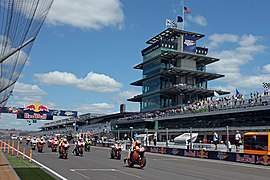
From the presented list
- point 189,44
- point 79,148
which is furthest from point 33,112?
point 79,148

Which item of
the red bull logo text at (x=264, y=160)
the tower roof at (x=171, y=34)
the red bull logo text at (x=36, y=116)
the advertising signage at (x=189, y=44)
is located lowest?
the red bull logo text at (x=264, y=160)

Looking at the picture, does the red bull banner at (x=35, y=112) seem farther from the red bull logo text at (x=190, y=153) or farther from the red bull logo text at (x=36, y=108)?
the red bull logo text at (x=190, y=153)

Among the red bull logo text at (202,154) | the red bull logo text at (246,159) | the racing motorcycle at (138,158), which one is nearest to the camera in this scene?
the racing motorcycle at (138,158)

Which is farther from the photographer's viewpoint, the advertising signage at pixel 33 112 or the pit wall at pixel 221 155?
the advertising signage at pixel 33 112

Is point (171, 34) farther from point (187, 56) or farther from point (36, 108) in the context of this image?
point (36, 108)

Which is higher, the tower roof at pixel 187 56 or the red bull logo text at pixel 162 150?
the tower roof at pixel 187 56

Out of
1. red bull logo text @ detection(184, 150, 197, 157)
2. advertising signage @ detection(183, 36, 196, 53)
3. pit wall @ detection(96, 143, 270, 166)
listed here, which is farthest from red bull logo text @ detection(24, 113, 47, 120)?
red bull logo text @ detection(184, 150, 197, 157)

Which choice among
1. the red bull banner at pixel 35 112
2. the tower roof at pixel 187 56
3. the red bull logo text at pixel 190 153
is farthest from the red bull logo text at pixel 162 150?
the red bull banner at pixel 35 112

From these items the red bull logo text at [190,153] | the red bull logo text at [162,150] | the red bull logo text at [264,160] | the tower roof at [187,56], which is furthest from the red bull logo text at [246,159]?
the tower roof at [187,56]

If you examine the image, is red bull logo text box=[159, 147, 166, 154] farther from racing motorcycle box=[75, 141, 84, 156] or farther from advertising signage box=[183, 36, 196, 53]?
advertising signage box=[183, 36, 196, 53]

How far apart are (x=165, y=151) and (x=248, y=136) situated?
979cm

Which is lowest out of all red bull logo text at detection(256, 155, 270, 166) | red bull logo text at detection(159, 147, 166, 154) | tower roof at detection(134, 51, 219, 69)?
red bull logo text at detection(159, 147, 166, 154)

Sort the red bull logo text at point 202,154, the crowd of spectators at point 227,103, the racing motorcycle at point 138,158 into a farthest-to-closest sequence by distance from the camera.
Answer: the crowd of spectators at point 227,103
the red bull logo text at point 202,154
the racing motorcycle at point 138,158

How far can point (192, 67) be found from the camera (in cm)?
8450
